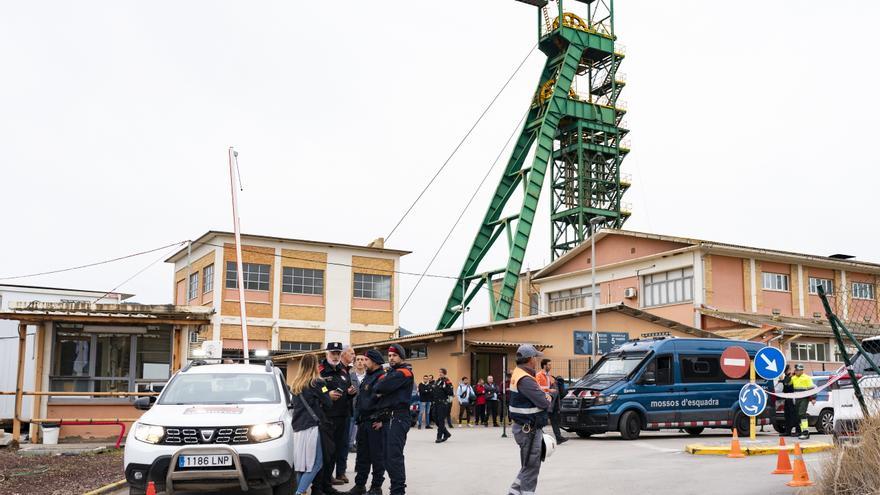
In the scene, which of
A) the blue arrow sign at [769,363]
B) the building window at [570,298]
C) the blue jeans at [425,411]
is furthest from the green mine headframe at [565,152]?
the blue arrow sign at [769,363]

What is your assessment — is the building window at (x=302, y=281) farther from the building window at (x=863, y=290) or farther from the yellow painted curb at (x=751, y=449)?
the yellow painted curb at (x=751, y=449)

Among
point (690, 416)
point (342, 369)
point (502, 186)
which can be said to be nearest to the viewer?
point (342, 369)

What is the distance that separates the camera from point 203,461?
31.8 feet

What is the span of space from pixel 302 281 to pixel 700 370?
29390 mm

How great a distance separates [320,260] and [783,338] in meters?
23.9

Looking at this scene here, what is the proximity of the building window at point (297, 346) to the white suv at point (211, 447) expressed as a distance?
35.3 m

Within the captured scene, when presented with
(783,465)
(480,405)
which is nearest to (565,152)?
(480,405)

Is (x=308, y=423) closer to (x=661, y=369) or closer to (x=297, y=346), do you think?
(x=661, y=369)

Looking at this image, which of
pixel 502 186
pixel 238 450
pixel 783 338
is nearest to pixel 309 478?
pixel 238 450

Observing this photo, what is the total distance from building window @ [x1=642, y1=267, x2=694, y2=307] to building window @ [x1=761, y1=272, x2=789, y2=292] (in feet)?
13.0

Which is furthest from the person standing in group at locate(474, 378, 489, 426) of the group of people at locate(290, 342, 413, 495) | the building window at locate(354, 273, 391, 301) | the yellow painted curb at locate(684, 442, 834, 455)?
the building window at locate(354, 273, 391, 301)

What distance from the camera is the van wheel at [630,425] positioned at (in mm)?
19906

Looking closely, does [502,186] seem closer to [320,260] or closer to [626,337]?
[320,260]

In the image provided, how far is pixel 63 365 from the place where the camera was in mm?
21453
